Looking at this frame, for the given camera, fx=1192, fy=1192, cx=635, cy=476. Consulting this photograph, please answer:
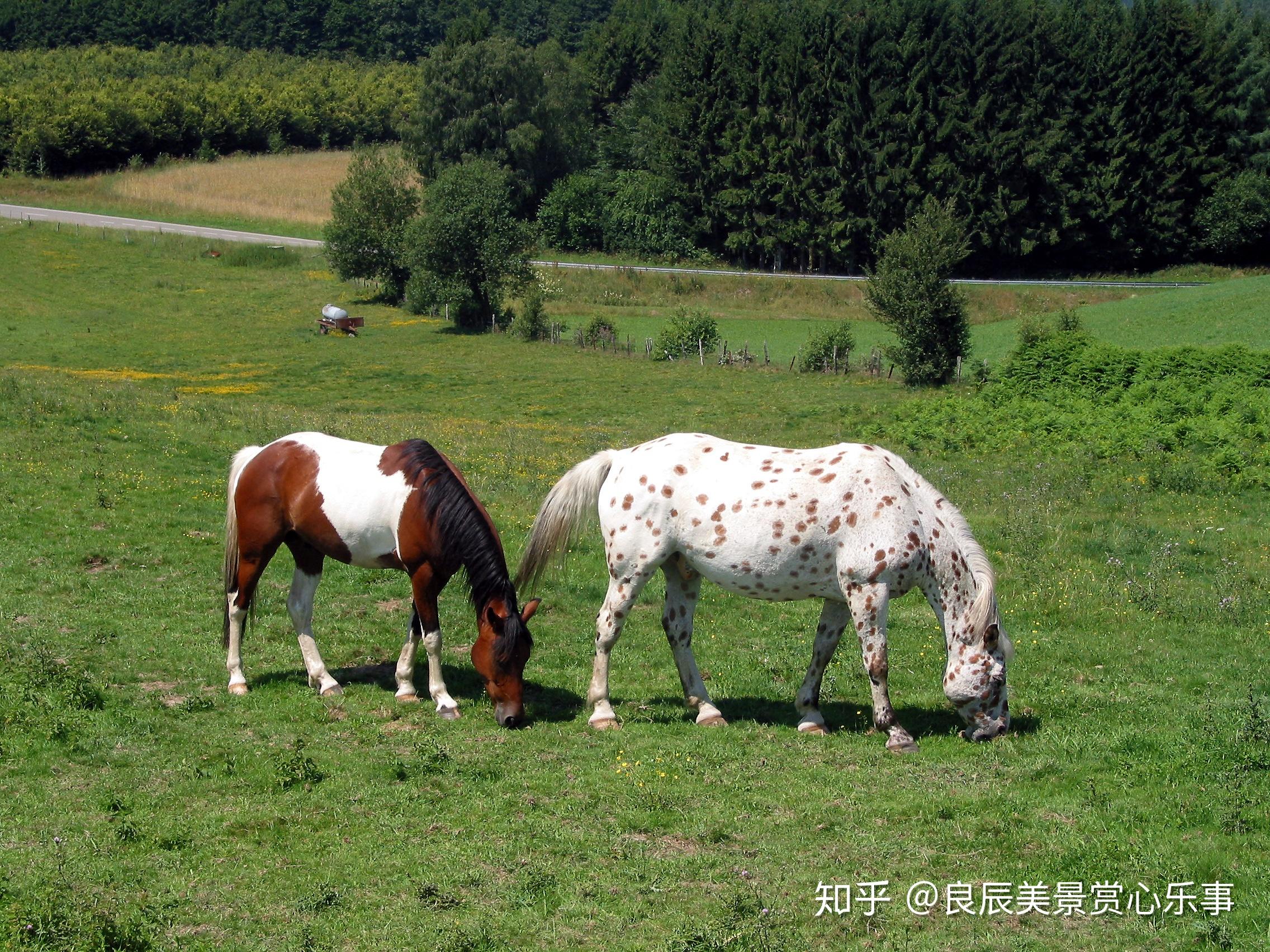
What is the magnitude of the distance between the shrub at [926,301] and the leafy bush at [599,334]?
15013 millimetres

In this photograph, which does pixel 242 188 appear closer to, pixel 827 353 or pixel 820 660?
pixel 827 353

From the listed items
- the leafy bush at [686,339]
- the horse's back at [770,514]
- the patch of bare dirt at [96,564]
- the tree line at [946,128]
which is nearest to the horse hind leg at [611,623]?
the horse's back at [770,514]

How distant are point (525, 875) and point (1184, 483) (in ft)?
66.2

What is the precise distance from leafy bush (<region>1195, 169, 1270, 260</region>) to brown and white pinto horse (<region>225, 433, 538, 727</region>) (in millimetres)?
81625

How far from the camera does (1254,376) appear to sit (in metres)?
33.7

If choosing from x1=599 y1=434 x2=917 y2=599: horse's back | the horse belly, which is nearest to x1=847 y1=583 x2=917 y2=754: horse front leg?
x1=599 y1=434 x2=917 y2=599: horse's back

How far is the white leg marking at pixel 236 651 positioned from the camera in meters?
12.6

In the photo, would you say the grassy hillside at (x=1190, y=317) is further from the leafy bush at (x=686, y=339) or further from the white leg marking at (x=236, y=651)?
the white leg marking at (x=236, y=651)

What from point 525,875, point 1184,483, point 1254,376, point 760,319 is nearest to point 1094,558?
point 1184,483

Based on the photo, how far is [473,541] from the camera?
1206cm

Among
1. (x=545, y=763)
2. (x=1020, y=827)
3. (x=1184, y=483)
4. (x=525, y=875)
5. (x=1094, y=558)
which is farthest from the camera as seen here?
(x=1184, y=483)

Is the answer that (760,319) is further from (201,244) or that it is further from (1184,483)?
(1184,483)

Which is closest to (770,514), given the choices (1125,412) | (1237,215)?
(1125,412)

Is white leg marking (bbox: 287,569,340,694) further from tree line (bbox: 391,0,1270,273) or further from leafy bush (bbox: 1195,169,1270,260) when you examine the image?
leafy bush (bbox: 1195,169,1270,260)
